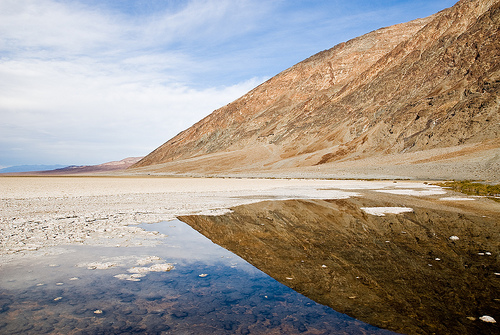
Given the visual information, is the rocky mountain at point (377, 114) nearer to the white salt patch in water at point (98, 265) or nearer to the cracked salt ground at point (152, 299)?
the cracked salt ground at point (152, 299)

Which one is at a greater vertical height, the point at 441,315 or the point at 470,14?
the point at 470,14

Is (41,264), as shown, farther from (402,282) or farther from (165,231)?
(402,282)

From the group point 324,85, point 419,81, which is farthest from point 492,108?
point 324,85

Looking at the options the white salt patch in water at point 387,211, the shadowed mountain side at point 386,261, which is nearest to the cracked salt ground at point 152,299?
the shadowed mountain side at point 386,261

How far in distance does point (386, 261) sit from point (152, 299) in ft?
12.9

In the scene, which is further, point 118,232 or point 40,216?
point 40,216

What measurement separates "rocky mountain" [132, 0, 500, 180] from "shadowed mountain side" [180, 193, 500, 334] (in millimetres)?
34562

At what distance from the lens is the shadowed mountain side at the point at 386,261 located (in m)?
3.90

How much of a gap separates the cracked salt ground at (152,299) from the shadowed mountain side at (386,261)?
0.42 m

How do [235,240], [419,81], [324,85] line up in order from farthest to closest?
[324,85], [419,81], [235,240]

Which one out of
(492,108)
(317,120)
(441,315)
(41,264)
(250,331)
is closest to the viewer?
(250,331)

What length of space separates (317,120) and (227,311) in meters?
93.1

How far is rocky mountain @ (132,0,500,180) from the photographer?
179 ft

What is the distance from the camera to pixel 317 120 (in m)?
93.9
